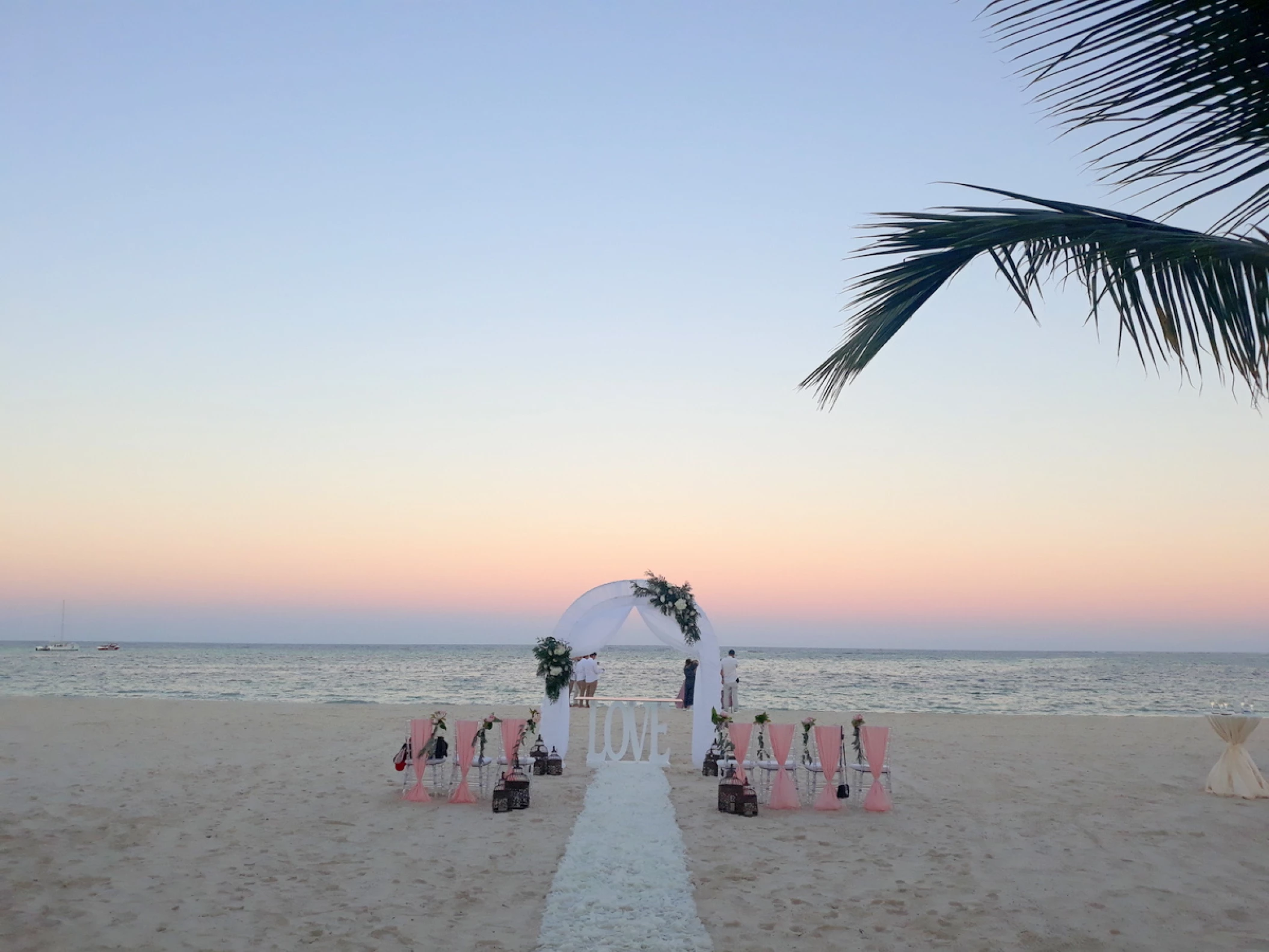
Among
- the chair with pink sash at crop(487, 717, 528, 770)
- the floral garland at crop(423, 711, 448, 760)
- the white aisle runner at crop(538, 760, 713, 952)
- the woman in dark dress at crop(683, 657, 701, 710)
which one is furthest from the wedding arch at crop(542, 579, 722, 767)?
the woman in dark dress at crop(683, 657, 701, 710)

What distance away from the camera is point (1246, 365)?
8.38 feet

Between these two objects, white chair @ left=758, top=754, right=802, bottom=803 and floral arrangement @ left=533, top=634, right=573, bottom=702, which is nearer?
white chair @ left=758, top=754, right=802, bottom=803

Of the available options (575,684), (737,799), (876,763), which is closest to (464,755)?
(737,799)

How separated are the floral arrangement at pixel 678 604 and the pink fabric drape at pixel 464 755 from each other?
136 inches

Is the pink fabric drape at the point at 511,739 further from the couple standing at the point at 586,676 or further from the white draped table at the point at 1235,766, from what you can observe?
the white draped table at the point at 1235,766

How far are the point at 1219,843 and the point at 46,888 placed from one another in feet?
31.9

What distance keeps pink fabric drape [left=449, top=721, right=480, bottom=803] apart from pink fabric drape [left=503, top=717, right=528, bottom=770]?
1.14 ft

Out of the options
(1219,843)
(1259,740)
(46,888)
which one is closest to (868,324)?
(46,888)

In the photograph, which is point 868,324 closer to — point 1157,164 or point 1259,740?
point 1157,164

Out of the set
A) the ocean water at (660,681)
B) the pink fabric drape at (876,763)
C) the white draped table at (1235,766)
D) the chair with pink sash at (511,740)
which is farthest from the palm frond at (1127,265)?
the ocean water at (660,681)

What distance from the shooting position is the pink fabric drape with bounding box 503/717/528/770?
33.8 feet

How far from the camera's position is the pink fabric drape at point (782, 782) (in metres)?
9.94

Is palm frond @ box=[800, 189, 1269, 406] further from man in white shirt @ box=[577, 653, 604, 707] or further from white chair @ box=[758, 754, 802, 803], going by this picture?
man in white shirt @ box=[577, 653, 604, 707]

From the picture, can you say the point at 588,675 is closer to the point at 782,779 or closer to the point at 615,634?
the point at 615,634
